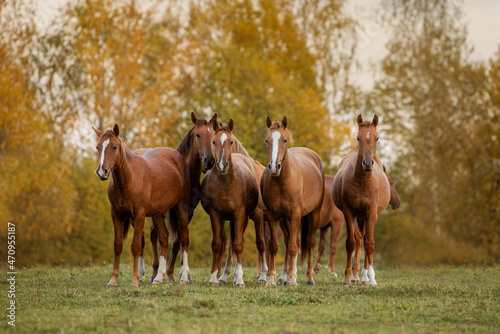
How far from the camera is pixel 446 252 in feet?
56.5

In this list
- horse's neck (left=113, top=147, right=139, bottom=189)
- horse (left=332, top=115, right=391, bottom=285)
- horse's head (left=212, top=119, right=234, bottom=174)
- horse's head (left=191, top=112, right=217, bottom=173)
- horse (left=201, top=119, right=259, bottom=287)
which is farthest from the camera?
horse's head (left=191, top=112, right=217, bottom=173)

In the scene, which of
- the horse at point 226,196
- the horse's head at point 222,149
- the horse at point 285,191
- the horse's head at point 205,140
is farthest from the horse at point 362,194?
→ the horse's head at point 205,140

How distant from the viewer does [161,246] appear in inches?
431

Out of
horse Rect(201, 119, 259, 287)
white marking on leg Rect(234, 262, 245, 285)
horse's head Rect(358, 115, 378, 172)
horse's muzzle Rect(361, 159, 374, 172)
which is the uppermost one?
horse's head Rect(358, 115, 378, 172)

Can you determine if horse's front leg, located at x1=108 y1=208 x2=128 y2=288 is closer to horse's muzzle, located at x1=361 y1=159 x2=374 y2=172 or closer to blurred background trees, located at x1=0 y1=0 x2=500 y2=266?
horse's muzzle, located at x1=361 y1=159 x2=374 y2=172

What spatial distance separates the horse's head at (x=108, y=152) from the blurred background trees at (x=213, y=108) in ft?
32.6

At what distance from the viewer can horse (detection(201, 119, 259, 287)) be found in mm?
9992

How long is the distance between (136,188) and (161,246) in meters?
1.57

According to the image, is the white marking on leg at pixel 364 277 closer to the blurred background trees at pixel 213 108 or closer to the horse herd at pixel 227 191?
the horse herd at pixel 227 191

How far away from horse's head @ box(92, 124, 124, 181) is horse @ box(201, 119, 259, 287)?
1.57 metres

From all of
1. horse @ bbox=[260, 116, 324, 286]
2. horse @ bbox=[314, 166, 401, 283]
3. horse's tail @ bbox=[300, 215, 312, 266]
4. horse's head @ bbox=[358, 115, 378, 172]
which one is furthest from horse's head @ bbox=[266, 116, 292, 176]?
horse @ bbox=[314, 166, 401, 283]

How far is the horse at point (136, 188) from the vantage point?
9.41 meters

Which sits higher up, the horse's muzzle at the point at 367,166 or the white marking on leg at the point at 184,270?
the horse's muzzle at the point at 367,166

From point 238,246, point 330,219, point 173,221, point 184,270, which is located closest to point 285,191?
point 238,246
